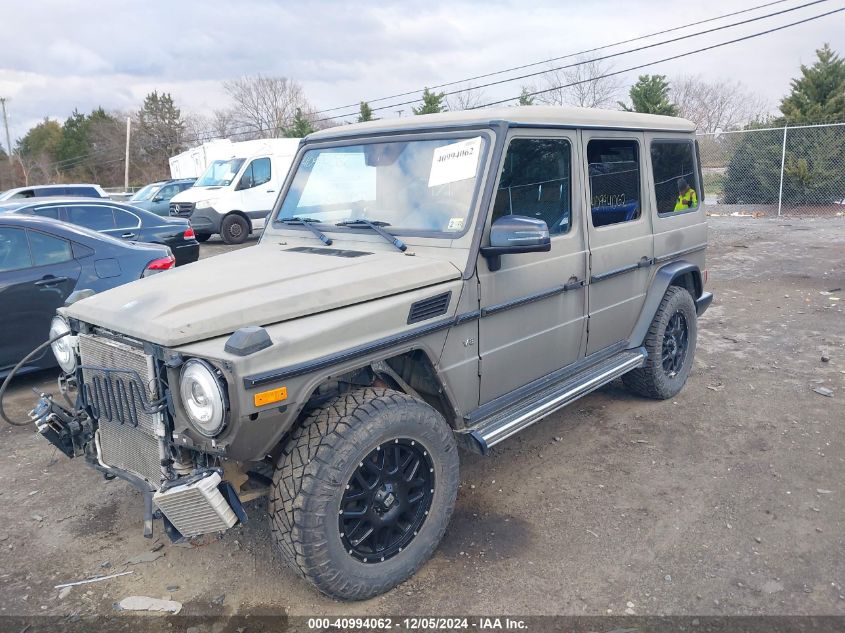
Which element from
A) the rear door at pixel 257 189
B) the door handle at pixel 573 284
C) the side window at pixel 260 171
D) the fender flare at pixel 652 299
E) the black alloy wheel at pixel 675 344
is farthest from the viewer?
the side window at pixel 260 171

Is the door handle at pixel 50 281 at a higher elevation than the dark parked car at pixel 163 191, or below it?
below

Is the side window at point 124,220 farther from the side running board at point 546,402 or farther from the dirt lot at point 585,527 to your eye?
the side running board at point 546,402

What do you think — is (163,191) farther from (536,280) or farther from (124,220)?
(536,280)

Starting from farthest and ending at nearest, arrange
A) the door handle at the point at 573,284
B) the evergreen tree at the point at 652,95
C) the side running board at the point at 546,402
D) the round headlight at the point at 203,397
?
1. the evergreen tree at the point at 652,95
2. the door handle at the point at 573,284
3. the side running board at the point at 546,402
4. the round headlight at the point at 203,397

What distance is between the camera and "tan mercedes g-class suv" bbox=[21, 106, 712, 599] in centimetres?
262

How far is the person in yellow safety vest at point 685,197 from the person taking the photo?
5.19m

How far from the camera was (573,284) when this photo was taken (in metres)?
3.98

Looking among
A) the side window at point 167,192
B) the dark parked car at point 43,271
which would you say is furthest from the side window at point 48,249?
the side window at point 167,192

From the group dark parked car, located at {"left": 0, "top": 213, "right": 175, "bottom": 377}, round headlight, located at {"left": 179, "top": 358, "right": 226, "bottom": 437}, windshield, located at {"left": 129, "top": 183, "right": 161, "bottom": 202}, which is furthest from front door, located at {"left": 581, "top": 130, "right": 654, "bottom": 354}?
windshield, located at {"left": 129, "top": 183, "right": 161, "bottom": 202}

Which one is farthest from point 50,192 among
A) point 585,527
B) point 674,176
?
point 585,527

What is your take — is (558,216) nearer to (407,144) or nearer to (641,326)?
(407,144)

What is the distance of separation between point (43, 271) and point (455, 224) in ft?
14.3

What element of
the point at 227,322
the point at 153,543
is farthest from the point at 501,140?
the point at 153,543

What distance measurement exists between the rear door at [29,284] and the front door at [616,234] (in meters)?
4.55
